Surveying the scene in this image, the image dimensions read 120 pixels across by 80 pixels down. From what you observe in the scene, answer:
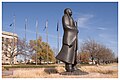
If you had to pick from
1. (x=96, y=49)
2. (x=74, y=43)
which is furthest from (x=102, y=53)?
(x=74, y=43)

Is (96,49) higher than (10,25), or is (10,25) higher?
(10,25)

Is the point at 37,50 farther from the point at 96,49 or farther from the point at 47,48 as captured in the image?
the point at 96,49

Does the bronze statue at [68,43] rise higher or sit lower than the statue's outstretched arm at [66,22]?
lower

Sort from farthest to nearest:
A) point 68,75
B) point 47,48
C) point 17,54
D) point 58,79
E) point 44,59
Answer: point 44,59
point 47,48
point 17,54
point 68,75
point 58,79

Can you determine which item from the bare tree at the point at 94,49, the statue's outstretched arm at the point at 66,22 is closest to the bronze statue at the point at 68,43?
the statue's outstretched arm at the point at 66,22

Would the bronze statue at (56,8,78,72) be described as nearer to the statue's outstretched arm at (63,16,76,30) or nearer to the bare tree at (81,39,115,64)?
the statue's outstretched arm at (63,16,76,30)

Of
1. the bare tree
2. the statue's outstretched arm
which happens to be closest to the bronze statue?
the statue's outstretched arm

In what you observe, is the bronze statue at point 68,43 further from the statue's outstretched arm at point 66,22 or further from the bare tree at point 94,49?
the bare tree at point 94,49

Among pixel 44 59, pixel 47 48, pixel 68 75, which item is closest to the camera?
pixel 68 75

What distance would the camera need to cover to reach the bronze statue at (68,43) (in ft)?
36.9

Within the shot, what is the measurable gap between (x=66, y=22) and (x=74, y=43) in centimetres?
114

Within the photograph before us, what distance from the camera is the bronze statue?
36.9 feet

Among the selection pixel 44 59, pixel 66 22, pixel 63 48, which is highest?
pixel 66 22

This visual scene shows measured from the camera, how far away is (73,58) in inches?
448
